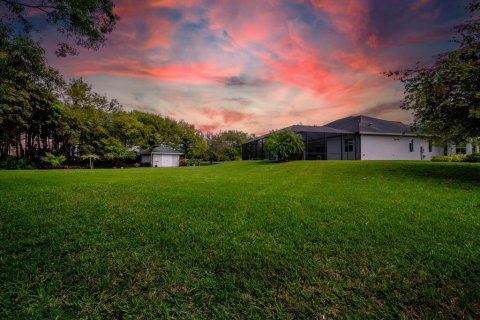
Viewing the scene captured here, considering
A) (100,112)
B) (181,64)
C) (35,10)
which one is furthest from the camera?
(100,112)

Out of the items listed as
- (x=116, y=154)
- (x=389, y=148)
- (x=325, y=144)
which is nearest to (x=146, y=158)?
(x=116, y=154)

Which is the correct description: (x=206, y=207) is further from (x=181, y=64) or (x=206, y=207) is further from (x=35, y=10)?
(x=181, y=64)

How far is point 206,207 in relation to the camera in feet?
16.0

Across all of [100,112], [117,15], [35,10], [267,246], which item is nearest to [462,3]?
[267,246]

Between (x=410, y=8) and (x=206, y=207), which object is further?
(x=410, y=8)

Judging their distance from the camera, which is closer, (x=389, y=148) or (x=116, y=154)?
(x=389, y=148)

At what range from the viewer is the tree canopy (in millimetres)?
7328

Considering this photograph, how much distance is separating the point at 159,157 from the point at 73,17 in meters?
28.7

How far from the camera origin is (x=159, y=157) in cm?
3362

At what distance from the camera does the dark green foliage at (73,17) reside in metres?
6.17

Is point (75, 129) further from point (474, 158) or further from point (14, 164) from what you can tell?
point (474, 158)

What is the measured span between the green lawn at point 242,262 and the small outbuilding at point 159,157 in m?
29.9

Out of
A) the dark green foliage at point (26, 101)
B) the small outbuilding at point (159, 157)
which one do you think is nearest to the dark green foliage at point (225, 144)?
the small outbuilding at point (159, 157)

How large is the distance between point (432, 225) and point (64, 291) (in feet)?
17.4
